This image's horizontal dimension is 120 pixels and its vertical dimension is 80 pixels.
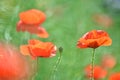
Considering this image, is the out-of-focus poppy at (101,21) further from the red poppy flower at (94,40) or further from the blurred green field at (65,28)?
the red poppy flower at (94,40)

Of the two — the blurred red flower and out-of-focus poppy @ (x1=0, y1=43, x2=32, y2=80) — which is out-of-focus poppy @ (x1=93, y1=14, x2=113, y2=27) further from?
out-of-focus poppy @ (x1=0, y1=43, x2=32, y2=80)

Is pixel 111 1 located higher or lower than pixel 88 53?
higher

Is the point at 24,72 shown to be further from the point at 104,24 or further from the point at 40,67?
the point at 104,24

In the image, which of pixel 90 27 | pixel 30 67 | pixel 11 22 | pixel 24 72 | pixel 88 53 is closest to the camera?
pixel 24 72

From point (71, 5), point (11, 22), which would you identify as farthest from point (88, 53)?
point (71, 5)

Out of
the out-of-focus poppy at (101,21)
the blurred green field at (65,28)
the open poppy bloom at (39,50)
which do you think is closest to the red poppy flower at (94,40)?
the open poppy bloom at (39,50)
